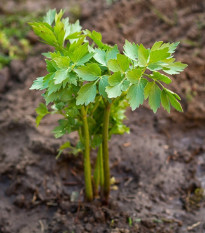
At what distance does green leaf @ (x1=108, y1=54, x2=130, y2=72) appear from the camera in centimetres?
144

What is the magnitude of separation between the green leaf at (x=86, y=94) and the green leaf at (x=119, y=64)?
12cm

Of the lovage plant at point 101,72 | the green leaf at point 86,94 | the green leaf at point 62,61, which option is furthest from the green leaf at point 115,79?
the green leaf at point 62,61

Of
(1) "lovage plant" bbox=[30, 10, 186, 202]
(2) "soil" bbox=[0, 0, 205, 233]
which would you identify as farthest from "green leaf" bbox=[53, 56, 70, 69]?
(2) "soil" bbox=[0, 0, 205, 233]

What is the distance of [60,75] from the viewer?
1.43 meters

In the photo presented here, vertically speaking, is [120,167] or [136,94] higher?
[136,94]

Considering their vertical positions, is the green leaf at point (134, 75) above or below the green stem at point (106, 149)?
above

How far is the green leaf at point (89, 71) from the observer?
4.82 feet

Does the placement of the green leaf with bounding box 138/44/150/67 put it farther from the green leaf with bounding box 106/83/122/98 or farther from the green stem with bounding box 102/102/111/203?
the green stem with bounding box 102/102/111/203

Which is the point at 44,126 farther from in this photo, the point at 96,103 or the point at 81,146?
the point at 96,103

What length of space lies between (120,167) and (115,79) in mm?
1283

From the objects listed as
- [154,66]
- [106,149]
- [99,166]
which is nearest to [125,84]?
[154,66]

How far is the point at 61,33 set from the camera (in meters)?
1.65

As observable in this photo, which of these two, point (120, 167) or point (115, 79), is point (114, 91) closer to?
point (115, 79)

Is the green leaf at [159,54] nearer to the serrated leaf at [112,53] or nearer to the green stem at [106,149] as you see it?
the serrated leaf at [112,53]
